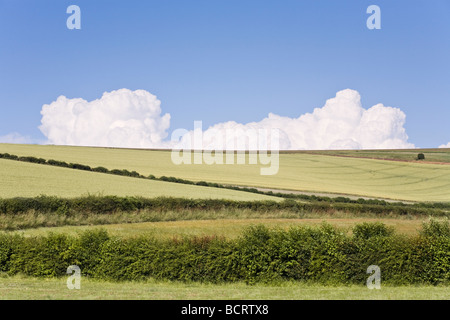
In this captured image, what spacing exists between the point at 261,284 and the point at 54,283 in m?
7.11

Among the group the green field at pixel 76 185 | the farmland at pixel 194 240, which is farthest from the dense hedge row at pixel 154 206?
the green field at pixel 76 185

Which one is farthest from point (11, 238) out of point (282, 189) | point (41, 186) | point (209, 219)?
point (282, 189)

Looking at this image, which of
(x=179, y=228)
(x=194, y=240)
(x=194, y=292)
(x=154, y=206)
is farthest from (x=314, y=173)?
(x=194, y=292)

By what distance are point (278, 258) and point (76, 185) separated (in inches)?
1318

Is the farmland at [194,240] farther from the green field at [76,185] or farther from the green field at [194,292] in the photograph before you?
the green field at [76,185]

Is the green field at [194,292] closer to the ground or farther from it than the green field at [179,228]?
farther from it

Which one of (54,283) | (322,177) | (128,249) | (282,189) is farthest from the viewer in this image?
(322,177)

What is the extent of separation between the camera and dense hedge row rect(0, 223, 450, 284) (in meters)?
17.7

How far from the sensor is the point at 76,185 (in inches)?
1875

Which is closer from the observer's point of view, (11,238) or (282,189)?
(11,238)

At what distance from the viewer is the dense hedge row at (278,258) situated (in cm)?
1772

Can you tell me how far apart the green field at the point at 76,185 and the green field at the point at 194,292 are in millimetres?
24794
